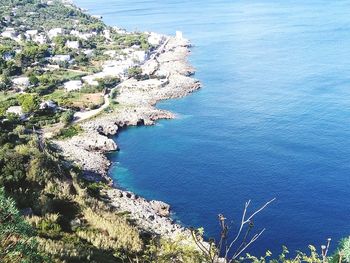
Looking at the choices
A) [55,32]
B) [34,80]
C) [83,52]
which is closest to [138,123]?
[34,80]

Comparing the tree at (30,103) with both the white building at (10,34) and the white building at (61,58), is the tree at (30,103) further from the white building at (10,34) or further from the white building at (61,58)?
the white building at (10,34)

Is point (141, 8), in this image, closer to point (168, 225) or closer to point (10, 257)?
point (168, 225)

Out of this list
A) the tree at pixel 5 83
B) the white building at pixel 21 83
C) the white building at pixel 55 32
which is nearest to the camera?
the tree at pixel 5 83

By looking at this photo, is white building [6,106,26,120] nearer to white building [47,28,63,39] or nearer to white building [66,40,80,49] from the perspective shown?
white building [66,40,80,49]

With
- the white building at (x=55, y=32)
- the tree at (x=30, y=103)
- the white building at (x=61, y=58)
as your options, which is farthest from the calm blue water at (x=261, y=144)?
the white building at (x=55, y=32)

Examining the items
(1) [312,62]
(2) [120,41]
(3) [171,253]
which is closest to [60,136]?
(3) [171,253]

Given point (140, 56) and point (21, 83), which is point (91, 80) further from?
point (140, 56)
